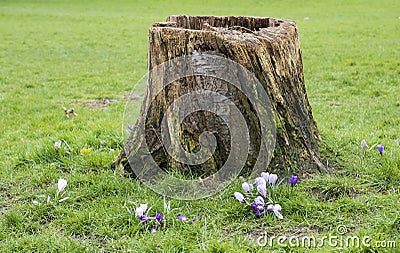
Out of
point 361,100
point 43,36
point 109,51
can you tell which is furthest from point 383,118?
point 43,36

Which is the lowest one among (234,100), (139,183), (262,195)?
(139,183)

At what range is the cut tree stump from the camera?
3.25 meters

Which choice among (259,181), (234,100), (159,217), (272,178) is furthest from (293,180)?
(159,217)

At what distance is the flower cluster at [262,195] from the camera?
2.93 m

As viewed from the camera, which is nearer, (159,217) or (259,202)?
(159,217)

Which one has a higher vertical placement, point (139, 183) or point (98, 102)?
point (139, 183)

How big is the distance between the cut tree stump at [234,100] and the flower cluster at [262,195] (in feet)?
0.86

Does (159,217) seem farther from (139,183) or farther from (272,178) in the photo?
(272,178)

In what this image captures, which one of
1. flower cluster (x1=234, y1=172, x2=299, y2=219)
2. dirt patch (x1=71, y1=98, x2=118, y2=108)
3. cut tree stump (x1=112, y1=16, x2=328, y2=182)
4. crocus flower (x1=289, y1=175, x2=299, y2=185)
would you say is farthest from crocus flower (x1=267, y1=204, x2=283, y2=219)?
dirt patch (x1=71, y1=98, x2=118, y2=108)

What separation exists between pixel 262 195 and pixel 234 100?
742 millimetres

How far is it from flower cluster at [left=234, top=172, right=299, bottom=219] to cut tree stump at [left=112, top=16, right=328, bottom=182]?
0.86ft

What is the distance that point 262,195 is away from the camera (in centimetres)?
300

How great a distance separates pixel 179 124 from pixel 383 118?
3.54 metres

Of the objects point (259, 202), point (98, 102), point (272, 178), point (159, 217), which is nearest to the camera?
point (159, 217)
